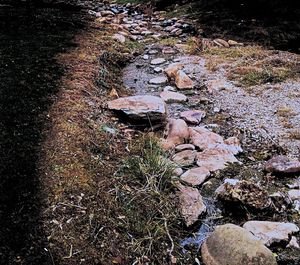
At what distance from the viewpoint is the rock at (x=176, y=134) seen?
3653 millimetres

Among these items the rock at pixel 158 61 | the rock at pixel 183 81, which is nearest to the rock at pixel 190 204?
the rock at pixel 183 81

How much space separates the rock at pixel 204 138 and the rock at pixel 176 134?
0.21ft

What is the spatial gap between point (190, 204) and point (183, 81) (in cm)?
254

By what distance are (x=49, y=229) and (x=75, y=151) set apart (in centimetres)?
81

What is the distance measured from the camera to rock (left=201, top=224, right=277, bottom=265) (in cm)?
232

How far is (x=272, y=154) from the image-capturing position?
3605 millimetres

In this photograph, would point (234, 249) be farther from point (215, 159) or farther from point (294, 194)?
point (215, 159)

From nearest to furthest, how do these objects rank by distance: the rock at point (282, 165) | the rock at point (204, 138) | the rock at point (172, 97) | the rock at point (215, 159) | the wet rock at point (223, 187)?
the wet rock at point (223, 187)
the rock at point (282, 165)
the rock at point (215, 159)
the rock at point (204, 138)
the rock at point (172, 97)

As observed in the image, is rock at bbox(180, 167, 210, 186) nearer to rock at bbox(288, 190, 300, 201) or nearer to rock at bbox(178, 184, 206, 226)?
rock at bbox(178, 184, 206, 226)

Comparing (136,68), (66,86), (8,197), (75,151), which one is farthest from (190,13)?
(8,197)

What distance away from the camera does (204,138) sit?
3.80 meters

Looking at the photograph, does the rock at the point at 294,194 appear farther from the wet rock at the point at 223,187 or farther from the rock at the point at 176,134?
the rock at the point at 176,134

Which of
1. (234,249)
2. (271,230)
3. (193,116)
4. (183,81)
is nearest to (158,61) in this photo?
(183,81)

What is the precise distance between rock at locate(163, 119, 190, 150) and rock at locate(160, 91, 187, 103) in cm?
80
